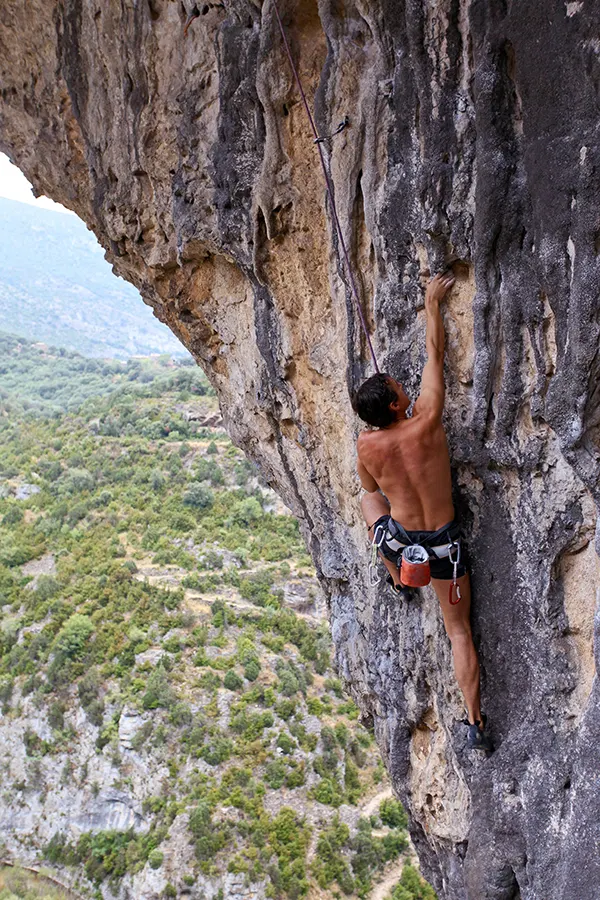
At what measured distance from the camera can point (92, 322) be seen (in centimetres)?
17700

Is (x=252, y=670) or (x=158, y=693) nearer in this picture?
(x=158, y=693)

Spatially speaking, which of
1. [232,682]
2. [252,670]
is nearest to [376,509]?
[232,682]

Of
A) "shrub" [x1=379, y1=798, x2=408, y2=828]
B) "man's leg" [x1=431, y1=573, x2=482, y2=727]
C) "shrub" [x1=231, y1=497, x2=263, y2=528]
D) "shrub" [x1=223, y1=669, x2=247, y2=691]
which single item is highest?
"man's leg" [x1=431, y1=573, x2=482, y2=727]

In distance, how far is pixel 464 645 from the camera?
3.63 meters

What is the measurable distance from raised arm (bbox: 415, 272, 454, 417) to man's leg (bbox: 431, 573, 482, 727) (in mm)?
1016

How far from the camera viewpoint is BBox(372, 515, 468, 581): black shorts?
11.4ft

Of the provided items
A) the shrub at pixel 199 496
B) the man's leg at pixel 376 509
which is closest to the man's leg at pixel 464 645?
the man's leg at pixel 376 509

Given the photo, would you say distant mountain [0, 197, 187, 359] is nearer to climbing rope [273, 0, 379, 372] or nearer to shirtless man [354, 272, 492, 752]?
climbing rope [273, 0, 379, 372]

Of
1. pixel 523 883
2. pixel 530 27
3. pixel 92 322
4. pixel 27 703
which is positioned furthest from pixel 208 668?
pixel 92 322

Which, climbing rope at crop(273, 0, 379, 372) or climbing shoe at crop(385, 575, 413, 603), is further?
climbing shoe at crop(385, 575, 413, 603)

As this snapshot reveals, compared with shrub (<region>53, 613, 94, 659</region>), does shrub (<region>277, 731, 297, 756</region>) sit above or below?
below

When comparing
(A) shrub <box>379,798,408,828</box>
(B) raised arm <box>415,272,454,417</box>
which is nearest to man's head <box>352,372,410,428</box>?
(B) raised arm <box>415,272,454,417</box>

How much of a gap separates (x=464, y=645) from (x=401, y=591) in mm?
654

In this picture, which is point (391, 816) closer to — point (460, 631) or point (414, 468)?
point (460, 631)
